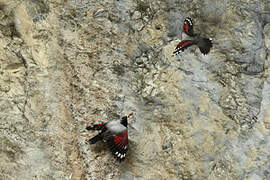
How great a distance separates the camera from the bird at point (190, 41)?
3.88 meters

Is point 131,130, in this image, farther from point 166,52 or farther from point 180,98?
point 166,52

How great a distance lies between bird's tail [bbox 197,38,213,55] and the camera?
3898mm

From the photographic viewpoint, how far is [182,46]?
12.8 feet

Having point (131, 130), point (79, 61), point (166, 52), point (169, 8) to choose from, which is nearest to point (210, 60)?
point (166, 52)

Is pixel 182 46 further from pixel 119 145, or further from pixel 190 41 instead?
pixel 119 145

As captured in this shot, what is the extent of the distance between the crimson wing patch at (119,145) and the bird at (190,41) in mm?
1265

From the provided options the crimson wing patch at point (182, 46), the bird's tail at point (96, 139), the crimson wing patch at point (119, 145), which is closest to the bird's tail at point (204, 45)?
the crimson wing patch at point (182, 46)

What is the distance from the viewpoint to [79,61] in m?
3.91

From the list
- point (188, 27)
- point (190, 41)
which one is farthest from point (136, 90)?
point (188, 27)

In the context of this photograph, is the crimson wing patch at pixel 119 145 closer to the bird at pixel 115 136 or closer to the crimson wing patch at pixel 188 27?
the bird at pixel 115 136

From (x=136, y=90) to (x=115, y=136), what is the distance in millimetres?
694

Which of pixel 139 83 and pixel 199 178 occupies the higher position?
pixel 139 83

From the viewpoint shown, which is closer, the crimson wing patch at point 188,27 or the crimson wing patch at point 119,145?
the crimson wing patch at point 119,145

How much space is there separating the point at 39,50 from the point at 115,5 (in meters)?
1.16
